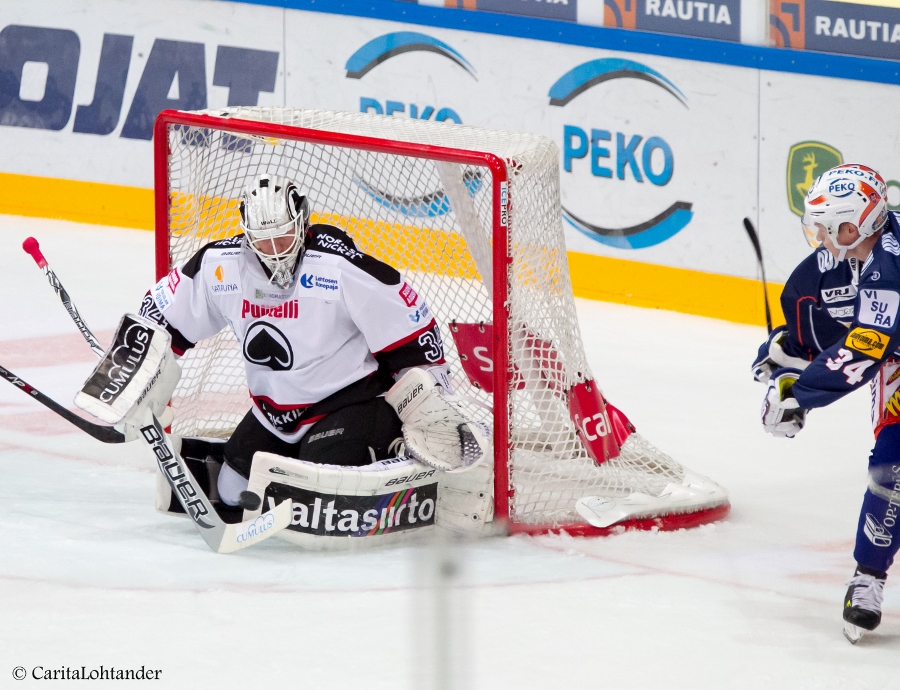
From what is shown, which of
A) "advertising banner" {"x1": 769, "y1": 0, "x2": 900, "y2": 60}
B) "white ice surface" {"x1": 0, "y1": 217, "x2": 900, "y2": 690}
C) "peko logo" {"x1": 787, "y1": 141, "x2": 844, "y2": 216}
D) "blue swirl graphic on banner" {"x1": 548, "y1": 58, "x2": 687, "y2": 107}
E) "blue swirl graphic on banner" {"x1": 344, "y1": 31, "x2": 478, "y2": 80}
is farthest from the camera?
"blue swirl graphic on banner" {"x1": 344, "y1": 31, "x2": 478, "y2": 80}

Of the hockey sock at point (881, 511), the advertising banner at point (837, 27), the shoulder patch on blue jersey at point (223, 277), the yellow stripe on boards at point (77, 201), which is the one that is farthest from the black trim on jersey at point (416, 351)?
the yellow stripe on boards at point (77, 201)

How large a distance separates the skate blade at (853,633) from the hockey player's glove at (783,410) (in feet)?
1.28

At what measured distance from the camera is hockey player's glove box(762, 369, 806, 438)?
9.84ft

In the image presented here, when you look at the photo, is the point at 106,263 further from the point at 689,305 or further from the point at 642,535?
the point at 642,535

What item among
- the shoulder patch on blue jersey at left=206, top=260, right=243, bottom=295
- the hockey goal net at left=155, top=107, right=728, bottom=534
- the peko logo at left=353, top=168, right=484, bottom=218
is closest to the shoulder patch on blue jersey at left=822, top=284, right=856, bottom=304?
the hockey goal net at left=155, top=107, right=728, bottom=534

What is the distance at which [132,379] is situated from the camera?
3391 mm

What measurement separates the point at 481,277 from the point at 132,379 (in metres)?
1.03

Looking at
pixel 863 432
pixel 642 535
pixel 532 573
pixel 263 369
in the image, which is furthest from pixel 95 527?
pixel 863 432

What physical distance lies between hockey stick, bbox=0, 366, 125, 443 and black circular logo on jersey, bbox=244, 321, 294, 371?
1.26 feet

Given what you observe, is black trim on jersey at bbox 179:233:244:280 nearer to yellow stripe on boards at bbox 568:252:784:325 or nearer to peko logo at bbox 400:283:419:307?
peko logo at bbox 400:283:419:307

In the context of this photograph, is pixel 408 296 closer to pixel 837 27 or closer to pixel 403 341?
pixel 403 341

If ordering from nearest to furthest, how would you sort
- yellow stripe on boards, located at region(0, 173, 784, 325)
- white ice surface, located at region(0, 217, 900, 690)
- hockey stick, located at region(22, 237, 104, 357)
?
1. white ice surface, located at region(0, 217, 900, 690)
2. hockey stick, located at region(22, 237, 104, 357)
3. yellow stripe on boards, located at region(0, 173, 784, 325)

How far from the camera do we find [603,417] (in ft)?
12.2

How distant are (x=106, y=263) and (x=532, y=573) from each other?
157 inches
